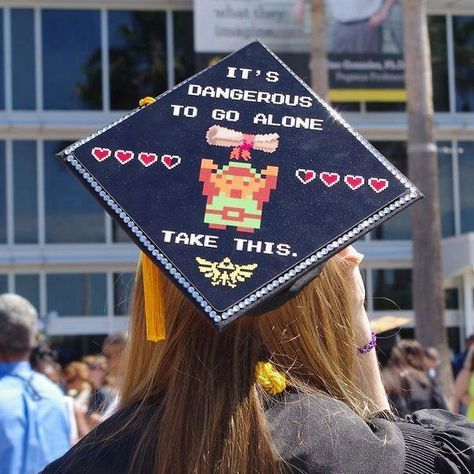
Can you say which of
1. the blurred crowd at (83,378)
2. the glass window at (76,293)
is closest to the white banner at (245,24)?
the glass window at (76,293)

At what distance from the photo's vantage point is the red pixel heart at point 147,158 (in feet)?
5.98

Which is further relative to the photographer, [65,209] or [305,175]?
[65,209]

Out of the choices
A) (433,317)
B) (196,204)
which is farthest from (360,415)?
(433,317)

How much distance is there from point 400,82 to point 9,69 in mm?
8683

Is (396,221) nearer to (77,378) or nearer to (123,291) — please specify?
(77,378)

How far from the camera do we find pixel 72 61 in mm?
22906

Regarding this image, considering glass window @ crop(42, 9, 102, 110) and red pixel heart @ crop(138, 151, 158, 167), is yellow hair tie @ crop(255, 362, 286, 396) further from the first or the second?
glass window @ crop(42, 9, 102, 110)

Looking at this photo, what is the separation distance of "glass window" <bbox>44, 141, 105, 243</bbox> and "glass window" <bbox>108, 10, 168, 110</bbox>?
1.86 m

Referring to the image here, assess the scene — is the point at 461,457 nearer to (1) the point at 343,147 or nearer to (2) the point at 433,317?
(1) the point at 343,147

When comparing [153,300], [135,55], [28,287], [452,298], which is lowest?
[452,298]

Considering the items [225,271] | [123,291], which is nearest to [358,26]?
[123,291]

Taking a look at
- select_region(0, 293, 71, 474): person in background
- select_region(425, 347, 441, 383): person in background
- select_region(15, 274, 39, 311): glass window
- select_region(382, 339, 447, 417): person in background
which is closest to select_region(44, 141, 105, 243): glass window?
select_region(15, 274, 39, 311): glass window

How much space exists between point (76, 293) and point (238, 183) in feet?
68.0

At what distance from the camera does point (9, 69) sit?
74.3 feet
